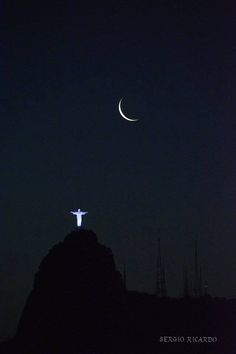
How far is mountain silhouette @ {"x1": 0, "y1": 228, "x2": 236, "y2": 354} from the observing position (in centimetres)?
10731

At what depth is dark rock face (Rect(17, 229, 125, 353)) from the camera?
108m

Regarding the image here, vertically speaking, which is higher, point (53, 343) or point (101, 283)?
point (101, 283)

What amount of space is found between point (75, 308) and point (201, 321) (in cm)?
1929

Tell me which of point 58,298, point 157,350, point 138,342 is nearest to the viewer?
point 157,350

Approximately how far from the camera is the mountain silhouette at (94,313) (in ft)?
352

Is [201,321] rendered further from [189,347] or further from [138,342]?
[189,347]

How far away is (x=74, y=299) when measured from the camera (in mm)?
113500

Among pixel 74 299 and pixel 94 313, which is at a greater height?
pixel 74 299

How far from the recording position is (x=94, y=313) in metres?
112

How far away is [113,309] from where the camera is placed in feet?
368

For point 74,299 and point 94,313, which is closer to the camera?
point 94,313

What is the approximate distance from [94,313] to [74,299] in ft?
12.9

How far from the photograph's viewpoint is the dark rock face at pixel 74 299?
356 ft

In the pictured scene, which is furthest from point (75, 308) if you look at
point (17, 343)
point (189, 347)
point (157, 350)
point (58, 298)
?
point (189, 347)
